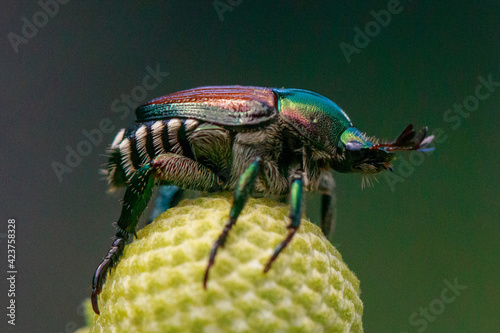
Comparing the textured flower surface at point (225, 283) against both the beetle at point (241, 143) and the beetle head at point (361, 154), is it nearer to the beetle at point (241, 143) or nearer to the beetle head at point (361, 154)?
the beetle at point (241, 143)

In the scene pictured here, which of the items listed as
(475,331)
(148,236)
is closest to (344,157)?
(148,236)

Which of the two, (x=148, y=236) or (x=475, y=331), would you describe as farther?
(x=475, y=331)

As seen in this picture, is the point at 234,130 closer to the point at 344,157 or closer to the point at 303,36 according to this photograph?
the point at 344,157

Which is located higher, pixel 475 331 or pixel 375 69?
pixel 375 69

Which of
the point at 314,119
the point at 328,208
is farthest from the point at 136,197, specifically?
the point at 328,208

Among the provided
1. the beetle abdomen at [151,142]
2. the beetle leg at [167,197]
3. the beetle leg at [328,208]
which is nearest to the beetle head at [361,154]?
the beetle leg at [328,208]

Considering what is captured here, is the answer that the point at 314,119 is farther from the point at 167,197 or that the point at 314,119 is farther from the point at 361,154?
the point at 167,197

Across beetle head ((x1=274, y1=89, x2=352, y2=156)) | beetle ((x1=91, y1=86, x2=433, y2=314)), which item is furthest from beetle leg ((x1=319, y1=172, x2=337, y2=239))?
beetle head ((x1=274, y1=89, x2=352, y2=156))
